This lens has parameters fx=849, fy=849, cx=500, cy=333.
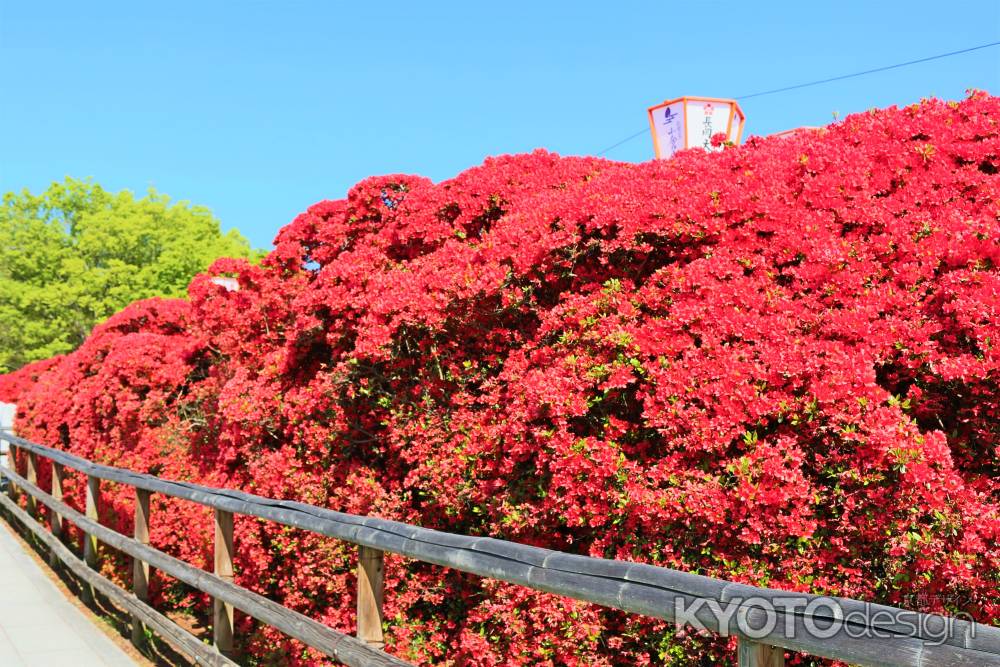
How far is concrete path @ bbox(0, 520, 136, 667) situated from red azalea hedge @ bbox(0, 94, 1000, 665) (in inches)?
41.0

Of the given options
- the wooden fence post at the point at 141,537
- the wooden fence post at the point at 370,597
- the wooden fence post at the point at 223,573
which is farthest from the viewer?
the wooden fence post at the point at 141,537

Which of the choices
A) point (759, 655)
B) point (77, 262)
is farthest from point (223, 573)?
point (77, 262)

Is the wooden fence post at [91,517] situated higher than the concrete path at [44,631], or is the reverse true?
the wooden fence post at [91,517]

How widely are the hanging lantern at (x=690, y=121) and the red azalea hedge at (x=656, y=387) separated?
546cm

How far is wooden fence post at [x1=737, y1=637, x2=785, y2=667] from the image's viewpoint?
78.3 inches

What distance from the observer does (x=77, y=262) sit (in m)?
37.8

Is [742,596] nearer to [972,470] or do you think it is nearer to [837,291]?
[972,470]

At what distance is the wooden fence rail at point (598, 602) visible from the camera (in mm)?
1682

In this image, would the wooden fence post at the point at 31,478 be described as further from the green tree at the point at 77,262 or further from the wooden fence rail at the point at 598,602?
the green tree at the point at 77,262

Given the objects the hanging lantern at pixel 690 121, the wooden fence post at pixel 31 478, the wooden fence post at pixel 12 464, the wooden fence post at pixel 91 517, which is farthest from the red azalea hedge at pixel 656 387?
the wooden fence post at pixel 12 464

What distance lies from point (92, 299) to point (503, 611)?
37657 millimetres

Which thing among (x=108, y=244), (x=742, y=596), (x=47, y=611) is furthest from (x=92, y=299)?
(x=742, y=596)

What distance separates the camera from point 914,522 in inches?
119

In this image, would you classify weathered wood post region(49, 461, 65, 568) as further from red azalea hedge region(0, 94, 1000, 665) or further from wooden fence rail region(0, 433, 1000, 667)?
wooden fence rail region(0, 433, 1000, 667)
